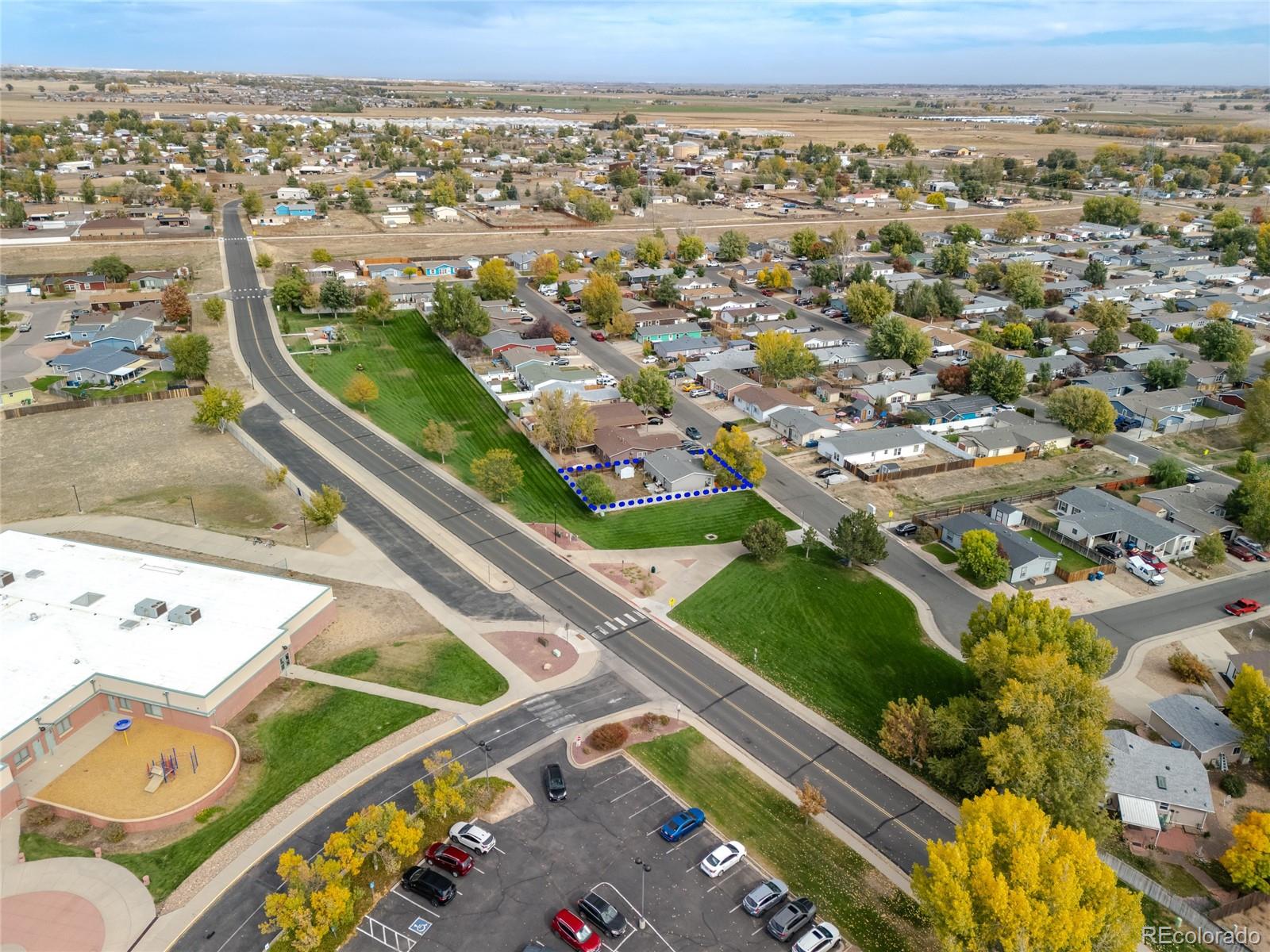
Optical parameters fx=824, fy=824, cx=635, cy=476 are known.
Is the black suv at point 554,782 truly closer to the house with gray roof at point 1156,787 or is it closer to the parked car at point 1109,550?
the house with gray roof at point 1156,787

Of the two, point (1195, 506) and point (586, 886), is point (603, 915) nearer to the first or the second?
point (586, 886)

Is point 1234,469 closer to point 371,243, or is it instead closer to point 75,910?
point 75,910

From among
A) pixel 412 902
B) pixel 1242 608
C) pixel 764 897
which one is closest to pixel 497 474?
pixel 412 902

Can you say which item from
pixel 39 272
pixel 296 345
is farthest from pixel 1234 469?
pixel 39 272

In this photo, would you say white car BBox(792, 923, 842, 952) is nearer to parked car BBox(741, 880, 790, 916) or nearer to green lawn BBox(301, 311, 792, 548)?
parked car BBox(741, 880, 790, 916)

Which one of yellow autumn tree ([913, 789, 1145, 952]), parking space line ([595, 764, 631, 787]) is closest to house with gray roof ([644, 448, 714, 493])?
parking space line ([595, 764, 631, 787])

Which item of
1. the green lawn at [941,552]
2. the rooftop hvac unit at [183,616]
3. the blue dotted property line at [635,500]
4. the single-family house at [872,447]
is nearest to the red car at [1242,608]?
the green lawn at [941,552]
